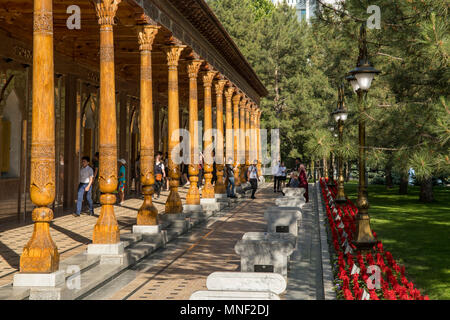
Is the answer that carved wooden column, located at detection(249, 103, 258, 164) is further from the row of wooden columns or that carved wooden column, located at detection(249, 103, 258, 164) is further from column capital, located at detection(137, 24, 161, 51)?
column capital, located at detection(137, 24, 161, 51)

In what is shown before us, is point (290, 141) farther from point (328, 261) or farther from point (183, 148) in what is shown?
point (328, 261)

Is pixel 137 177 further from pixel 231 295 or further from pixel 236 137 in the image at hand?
pixel 231 295

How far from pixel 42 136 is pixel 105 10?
12.2 feet

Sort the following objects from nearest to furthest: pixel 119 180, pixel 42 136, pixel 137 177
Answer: pixel 42 136 < pixel 119 180 < pixel 137 177

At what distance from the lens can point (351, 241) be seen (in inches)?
457

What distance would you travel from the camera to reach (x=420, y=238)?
15.6 m

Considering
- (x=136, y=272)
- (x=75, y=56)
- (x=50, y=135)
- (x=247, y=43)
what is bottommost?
(x=136, y=272)

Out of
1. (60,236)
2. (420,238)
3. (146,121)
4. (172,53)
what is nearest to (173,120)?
(172,53)

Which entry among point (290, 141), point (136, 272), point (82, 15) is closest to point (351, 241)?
point (136, 272)

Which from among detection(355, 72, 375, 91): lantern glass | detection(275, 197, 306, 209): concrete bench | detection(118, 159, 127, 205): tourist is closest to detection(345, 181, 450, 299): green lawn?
detection(275, 197, 306, 209): concrete bench
